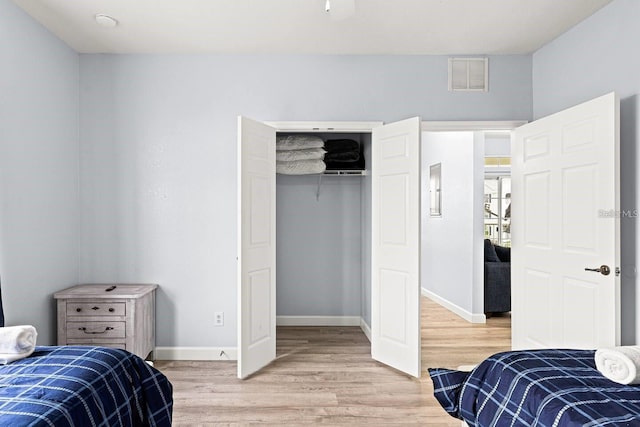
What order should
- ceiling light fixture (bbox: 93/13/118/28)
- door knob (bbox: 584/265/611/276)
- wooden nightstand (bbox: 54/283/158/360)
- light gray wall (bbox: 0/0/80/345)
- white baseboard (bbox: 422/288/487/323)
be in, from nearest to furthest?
door knob (bbox: 584/265/611/276), light gray wall (bbox: 0/0/80/345), ceiling light fixture (bbox: 93/13/118/28), wooden nightstand (bbox: 54/283/158/360), white baseboard (bbox: 422/288/487/323)

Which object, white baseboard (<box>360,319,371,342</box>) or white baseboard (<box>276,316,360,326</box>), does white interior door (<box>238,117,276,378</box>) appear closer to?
white baseboard (<box>360,319,371,342</box>)

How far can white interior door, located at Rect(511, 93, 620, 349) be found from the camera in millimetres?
2732

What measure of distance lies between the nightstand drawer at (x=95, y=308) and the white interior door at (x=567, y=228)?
3170mm

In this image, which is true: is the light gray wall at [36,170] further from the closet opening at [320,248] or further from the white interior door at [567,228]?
the white interior door at [567,228]

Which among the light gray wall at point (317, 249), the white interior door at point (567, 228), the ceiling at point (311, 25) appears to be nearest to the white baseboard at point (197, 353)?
the light gray wall at point (317, 249)

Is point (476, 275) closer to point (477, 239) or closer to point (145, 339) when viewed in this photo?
→ point (477, 239)

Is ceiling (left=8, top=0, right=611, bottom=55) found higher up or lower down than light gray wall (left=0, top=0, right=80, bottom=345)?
higher up

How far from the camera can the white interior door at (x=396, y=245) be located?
11.8 feet

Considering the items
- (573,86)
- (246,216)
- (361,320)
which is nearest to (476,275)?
(361,320)

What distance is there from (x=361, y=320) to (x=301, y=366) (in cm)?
151

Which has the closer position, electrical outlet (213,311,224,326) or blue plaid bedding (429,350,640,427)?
Result: blue plaid bedding (429,350,640,427)

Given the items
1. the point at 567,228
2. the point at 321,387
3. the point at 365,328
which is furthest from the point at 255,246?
the point at 567,228

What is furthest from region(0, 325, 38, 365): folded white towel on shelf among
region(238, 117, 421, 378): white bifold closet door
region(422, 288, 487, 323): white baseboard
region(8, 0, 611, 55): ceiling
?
region(422, 288, 487, 323): white baseboard

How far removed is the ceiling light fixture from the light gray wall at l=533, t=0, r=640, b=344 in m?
3.40
